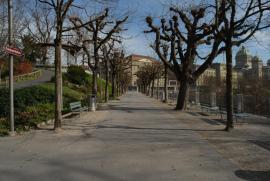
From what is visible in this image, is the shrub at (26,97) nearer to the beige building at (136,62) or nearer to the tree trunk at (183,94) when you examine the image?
the tree trunk at (183,94)

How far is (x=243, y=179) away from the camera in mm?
7938

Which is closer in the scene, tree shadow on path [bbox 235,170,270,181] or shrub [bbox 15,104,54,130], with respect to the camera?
tree shadow on path [bbox 235,170,270,181]

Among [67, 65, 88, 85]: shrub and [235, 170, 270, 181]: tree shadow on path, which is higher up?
[67, 65, 88, 85]: shrub

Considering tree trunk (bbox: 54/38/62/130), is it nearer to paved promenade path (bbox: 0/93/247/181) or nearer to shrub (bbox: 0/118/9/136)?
paved promenade path (bbox: 0/93/247/181)

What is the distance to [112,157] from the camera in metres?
10.2

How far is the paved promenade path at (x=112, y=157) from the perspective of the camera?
26.9 feet

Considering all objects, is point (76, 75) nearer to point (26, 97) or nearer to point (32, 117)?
point (26, 97)

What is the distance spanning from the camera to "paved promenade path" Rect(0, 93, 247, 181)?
8.20 metres

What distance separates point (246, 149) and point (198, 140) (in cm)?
204

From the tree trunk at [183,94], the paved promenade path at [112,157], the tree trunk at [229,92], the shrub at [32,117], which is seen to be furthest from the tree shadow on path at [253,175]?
the tree trunk at [183,94]

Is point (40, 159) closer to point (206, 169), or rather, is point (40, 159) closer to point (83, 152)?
point (83, 152)

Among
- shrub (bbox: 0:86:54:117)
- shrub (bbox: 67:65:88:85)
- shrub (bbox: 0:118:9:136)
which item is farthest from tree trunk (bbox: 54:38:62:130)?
shrub (bbox: 67:65:88:85)

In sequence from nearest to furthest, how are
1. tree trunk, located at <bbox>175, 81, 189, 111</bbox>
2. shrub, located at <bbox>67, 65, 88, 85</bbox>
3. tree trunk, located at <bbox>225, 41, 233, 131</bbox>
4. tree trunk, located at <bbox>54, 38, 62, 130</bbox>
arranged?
tree trunk, located at <bbox>54, 38, 62, 130</bbox> → tree trunk, located at <bbox>225, 41, 233, 131</bbox> → tree trunk, located at <bbox>175, 81, 189, 111</bbox> → shrub, located at <bbox>67, 65, 88, 85</bbox>

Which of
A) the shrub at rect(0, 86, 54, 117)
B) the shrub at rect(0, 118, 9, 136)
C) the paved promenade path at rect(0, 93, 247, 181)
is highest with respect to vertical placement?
the shrub at rect(0, 86, 54, 117)
